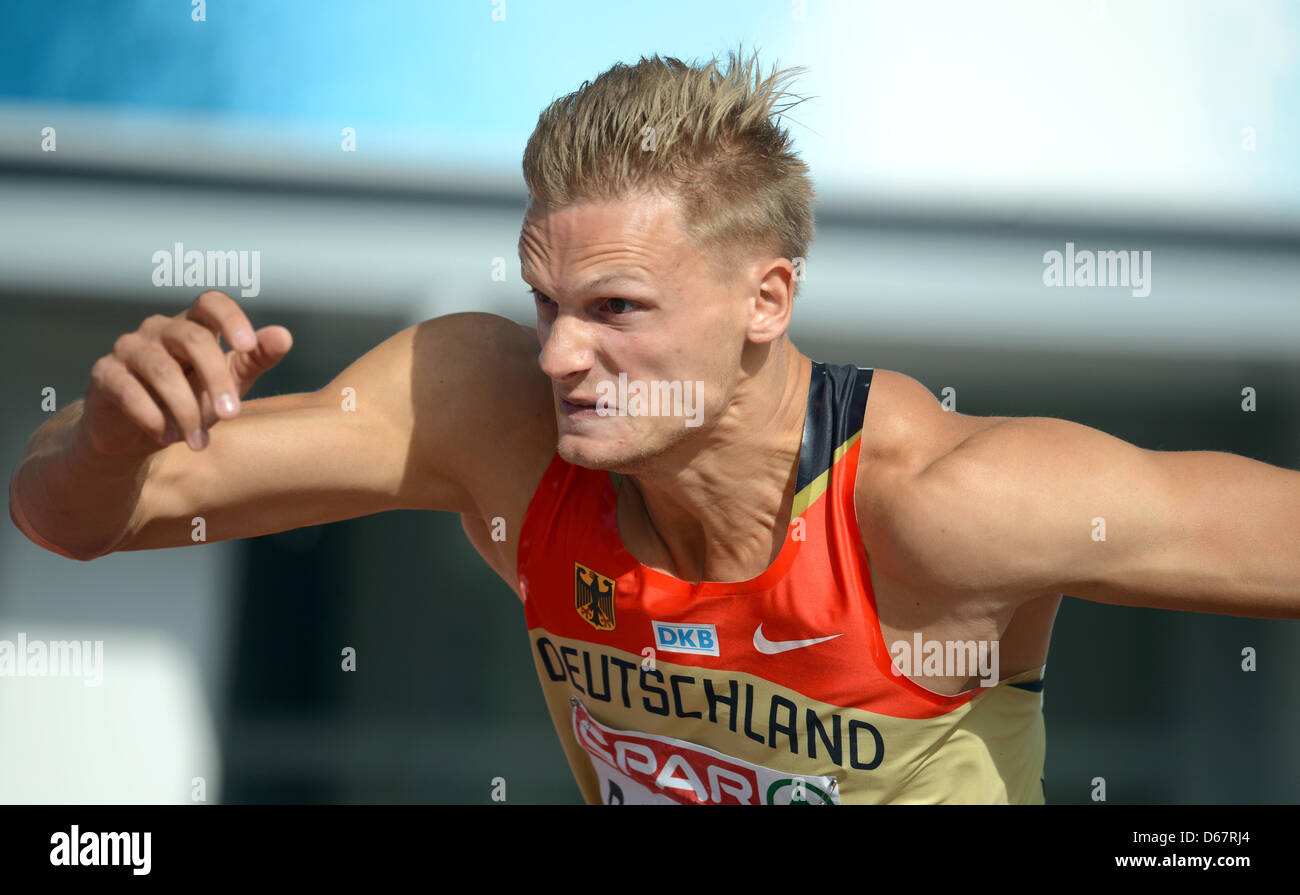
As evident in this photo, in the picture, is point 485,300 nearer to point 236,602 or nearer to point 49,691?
point 236,602

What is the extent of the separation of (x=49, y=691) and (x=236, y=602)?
0.93 metres

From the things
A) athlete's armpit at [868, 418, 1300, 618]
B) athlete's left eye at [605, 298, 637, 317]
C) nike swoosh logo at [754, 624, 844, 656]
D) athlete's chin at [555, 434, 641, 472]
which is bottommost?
nike swoosh logo at [754, 624, 844, 656]

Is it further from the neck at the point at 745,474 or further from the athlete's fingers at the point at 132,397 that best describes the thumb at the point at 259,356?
the neck at the point at 745,474

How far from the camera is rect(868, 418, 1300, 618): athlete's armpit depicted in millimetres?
1512

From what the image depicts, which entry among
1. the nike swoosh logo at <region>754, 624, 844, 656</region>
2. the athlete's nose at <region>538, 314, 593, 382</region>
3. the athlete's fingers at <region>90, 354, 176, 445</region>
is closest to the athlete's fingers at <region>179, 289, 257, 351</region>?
the athlete's fingers at <region>90, 354, 176, 445</region>

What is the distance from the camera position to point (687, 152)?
5.43ft

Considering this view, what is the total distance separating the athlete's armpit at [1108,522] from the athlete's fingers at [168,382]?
1067 millimetres

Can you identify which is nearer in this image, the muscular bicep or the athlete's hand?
the athlete's hand

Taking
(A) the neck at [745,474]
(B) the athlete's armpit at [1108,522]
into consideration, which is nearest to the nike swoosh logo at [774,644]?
(A) the neck at [745,474]

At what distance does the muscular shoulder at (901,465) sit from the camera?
→ 1.58 metres

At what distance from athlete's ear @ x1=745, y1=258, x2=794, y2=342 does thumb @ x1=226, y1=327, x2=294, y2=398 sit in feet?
2.63

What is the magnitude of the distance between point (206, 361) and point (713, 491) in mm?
903

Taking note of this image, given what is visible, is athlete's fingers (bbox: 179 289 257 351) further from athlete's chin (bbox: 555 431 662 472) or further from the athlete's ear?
the athlete's ear
